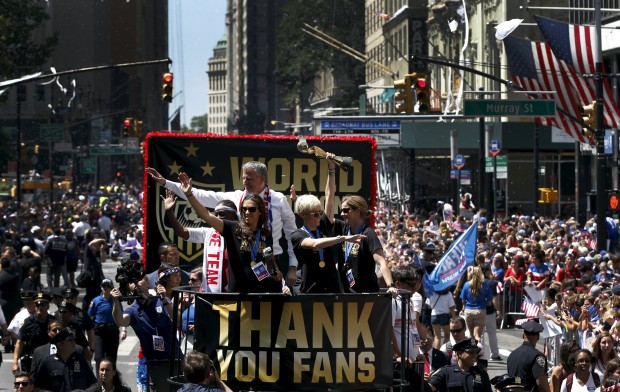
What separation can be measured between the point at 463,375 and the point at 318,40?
9785cm

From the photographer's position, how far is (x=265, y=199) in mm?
9461

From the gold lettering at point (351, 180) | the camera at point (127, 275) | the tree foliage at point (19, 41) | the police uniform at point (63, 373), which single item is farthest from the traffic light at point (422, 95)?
the tree foliage at point (19, 41)

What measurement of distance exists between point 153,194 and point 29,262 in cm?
1228

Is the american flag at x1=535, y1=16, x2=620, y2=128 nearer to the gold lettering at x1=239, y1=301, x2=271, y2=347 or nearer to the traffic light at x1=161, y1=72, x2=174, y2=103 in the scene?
the traffic light at x1=161, y1=72, x2=174, y2=103

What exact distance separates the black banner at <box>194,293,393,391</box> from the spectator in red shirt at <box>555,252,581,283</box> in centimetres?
1444

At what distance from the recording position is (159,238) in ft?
48.6

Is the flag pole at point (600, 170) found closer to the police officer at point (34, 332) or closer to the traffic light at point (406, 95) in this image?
the traffic light at point (406, 95)

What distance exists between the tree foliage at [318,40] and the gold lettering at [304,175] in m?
91.9

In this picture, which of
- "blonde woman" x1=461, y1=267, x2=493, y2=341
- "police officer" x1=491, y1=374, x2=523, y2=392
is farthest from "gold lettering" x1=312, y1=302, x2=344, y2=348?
"blonde woman" x1=461, y1=267, x2=493, y2=341

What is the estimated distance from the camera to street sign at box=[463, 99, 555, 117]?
3056 cm

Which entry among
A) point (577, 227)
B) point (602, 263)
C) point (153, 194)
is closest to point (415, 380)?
point (153, 194)

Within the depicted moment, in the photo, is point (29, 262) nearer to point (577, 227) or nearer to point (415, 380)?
point (577, 227)

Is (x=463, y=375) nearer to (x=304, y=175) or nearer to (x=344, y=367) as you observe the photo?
(x=344, y=367)

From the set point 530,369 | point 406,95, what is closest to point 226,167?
point 530,369
